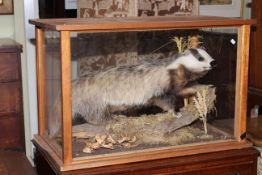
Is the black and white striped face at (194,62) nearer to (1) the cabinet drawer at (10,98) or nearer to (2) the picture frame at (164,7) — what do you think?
(2) the picture frame at (164,7)

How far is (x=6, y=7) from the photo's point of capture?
307 cm

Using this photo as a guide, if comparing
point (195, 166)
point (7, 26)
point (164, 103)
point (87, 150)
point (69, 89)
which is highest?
point (7, 26)

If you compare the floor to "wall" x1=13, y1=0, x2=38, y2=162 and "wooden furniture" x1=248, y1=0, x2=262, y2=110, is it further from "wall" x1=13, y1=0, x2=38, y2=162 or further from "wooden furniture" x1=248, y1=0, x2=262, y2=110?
"wooden furniture" x1=248, y1=0, x2=262, y2=110

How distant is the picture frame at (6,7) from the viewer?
10.0 feet

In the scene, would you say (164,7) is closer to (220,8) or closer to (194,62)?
(194,62)

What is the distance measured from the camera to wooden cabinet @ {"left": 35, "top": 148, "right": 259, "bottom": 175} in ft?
5.67

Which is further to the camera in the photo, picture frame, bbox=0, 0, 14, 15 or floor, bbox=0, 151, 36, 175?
picture frame, bbox=0, 0, 14, 15

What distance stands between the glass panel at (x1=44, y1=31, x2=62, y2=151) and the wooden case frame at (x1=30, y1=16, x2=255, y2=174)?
4cm

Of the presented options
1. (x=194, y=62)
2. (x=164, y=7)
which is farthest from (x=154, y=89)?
(x=164, y=7)

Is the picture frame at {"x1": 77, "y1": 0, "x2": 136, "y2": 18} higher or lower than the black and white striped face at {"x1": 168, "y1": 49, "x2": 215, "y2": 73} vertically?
higher

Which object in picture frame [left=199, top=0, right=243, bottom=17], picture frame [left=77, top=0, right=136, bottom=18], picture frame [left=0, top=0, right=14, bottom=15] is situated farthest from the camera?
picture frame [left=199, top=0, right=243, bottom=17]

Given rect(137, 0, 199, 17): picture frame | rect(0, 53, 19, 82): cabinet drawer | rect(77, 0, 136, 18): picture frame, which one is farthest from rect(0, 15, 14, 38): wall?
rect(137, 0, 199, 17): picture frame

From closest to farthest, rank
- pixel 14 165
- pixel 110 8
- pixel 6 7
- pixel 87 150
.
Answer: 1. pixel 87 150
2. pixel 14 165
3. pixel 110 8
4. pixel 6 7

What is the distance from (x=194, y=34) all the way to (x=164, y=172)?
1.81 feet
